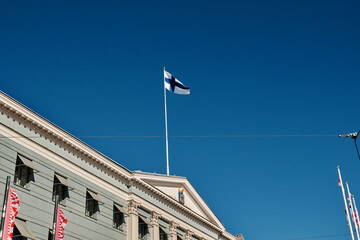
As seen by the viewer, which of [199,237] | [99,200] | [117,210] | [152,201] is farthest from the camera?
[199,237]

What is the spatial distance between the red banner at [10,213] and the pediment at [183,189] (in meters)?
14.4

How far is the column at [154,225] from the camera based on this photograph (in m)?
41.7

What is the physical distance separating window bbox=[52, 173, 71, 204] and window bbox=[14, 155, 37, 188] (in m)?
2.25

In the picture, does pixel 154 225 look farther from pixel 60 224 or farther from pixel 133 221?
pixel 60 224

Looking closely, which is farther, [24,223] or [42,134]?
[42,134]

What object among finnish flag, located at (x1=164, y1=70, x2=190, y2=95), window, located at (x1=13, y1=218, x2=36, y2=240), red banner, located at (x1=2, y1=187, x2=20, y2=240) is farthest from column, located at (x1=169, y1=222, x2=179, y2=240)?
red banner, located at (x1=2, y1=187, x2=20, y2=240)

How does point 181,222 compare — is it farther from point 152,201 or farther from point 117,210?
point 117,210

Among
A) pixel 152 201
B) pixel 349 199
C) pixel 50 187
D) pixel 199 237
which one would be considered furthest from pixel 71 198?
pixel 349 199

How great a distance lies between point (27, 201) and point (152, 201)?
1452cm

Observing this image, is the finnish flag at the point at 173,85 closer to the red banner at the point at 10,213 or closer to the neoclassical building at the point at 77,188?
the neoclassical building at the point at 77,188

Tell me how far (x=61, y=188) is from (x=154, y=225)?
36.3 ft

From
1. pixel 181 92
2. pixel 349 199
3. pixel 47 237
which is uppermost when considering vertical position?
pixel 181 92

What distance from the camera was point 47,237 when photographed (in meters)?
30.9

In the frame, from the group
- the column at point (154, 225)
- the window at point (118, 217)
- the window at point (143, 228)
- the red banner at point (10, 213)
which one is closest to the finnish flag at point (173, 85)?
the column at point (154, 225)
